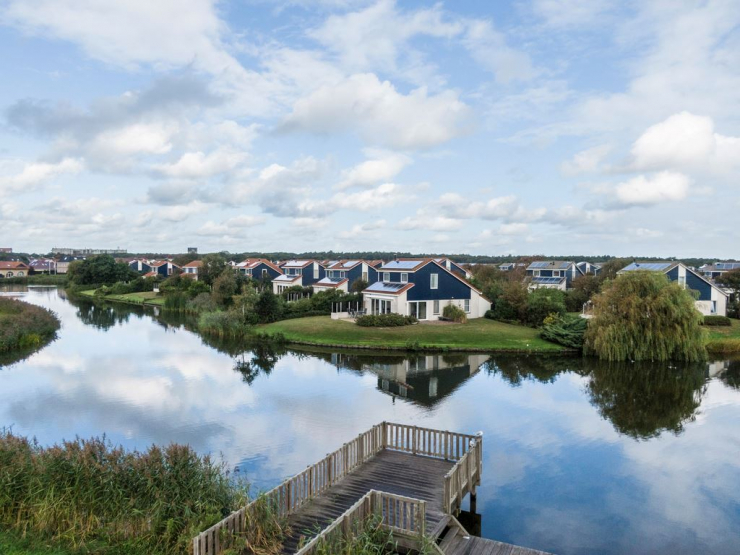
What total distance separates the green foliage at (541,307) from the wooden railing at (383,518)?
36512mm

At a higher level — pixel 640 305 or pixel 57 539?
pixel 640 305

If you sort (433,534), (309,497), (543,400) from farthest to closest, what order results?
(543,400)
(309,497)
(433,534)

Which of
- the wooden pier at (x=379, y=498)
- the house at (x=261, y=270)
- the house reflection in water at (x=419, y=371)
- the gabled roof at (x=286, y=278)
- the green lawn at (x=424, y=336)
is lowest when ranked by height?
the house reflection in water at (x=419, y=371)

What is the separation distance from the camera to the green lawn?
130ft

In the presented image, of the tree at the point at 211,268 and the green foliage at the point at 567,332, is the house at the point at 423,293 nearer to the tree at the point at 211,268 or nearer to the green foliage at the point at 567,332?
the green foliage at the point at 567,332

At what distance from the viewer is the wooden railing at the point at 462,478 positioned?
11.9m

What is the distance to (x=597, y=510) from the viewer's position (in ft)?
46.7

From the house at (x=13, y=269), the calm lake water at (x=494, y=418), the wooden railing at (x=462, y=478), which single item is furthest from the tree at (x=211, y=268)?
the house at (x=13, y=269)

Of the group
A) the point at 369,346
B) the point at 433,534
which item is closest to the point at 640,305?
the point at 369,346

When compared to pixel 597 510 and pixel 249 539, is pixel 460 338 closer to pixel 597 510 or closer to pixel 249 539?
pixel 597 510

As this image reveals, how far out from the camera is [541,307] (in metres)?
45.5

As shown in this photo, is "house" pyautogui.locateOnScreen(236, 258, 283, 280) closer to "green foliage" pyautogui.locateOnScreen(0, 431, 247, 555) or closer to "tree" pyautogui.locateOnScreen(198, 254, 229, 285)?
"tree" pyautogui.locateOnScreen(198, 254, 229, 285)

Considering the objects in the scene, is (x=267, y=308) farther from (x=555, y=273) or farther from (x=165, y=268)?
(x=165, y=268)

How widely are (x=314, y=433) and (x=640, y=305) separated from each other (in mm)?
25684
